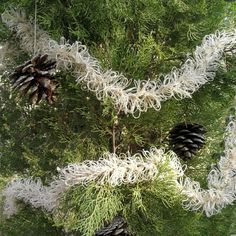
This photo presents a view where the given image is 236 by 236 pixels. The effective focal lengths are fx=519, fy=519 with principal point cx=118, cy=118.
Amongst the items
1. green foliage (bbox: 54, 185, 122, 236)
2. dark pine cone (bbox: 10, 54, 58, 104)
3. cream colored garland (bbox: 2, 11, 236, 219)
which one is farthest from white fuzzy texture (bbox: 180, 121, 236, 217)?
dark pine cone (bbox: 10, 54, 58, 104)

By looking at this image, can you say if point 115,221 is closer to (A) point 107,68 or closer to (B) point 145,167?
(B) point 145,167

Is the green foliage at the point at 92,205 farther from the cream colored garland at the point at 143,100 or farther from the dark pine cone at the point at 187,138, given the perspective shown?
the dark pine cone at the point at 187,138

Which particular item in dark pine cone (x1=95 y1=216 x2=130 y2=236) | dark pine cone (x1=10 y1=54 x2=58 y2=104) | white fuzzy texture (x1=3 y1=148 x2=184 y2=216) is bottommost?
dark pine cone (x1=95 y1=216 x2=130 y2=236)

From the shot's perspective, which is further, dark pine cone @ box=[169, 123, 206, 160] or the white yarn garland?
dark pine cone @ box=[169, 123, 206, 160]

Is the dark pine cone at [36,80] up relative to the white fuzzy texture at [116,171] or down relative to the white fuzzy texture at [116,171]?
up

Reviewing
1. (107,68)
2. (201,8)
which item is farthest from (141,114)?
(201,8)

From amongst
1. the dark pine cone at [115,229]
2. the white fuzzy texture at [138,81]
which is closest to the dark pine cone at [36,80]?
the white fuzzy texture at [138,81]

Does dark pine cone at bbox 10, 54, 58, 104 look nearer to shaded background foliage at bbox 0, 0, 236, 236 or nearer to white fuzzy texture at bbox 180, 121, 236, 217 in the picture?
shaded background foliage at bbox 0, 0, 236, 236
